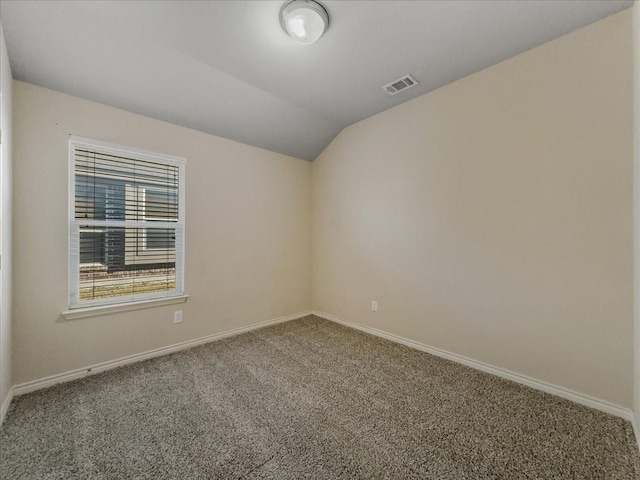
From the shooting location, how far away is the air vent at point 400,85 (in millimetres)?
2467

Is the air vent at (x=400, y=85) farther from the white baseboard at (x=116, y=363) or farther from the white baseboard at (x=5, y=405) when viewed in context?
the white baseboard at (x=5, y=405)

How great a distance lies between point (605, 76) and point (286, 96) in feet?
8.16

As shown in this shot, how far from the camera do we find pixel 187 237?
2840 mm

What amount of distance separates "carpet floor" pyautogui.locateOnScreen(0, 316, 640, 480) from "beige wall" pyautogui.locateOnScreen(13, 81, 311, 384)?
1.18 feet

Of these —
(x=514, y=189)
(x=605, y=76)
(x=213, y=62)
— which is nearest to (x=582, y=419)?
(x=514, y=189)

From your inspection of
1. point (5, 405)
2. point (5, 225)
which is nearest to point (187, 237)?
point (5, 225)

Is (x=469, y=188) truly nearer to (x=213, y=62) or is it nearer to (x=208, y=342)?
(x=213, y=62)

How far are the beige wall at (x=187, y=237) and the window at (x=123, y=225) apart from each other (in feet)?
0.28

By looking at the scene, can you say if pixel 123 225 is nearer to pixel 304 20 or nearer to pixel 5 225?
pixel 5 225

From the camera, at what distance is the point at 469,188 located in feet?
7.97

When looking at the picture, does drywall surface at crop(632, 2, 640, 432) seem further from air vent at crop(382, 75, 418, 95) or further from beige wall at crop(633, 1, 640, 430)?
air vent at crop(382, 75, 418, 95)

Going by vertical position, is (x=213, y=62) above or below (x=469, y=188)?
above

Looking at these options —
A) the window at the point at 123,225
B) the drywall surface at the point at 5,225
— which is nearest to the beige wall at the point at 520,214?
the window at the point at 123,225

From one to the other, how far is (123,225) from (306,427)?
91.2 inches
